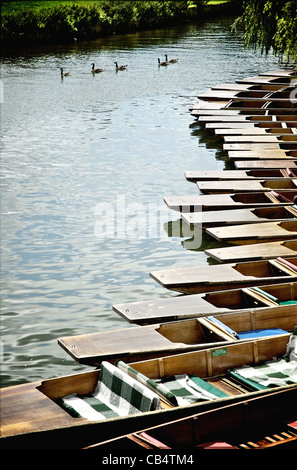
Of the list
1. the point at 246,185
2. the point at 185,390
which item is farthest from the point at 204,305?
the point at 246,185

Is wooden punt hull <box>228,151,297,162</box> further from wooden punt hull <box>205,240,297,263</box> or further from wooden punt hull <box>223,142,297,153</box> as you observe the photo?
wooden punt hull <box>205,240,297,263</box>

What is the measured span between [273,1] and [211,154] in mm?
3834

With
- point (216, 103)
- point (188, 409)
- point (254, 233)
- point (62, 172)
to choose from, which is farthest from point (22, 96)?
point (188, 409)

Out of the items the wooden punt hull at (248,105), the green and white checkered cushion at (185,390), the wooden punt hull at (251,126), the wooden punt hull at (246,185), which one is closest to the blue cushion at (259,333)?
the green and white checkered cushion at (185,390)

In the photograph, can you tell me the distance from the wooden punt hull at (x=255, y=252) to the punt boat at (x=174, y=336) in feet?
5.37

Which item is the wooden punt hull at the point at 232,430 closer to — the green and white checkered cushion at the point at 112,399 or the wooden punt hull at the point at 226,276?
the green and white checkered cushion at the point at 112,399

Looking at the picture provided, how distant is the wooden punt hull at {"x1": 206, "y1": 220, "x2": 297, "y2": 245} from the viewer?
28.3ft

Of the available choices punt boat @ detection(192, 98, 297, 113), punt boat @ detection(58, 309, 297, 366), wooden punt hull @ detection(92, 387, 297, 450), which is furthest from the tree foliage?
wooden punt hull @ detection(92, 387, 297, 450)

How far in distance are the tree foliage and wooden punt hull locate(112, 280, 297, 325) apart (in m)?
8.88

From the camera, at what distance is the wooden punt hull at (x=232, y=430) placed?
430 cm

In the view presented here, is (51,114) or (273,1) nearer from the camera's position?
(273,1)

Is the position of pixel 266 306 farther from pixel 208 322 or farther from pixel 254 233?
pixel 254 233

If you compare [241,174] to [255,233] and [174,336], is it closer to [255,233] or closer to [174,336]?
[255,233]
